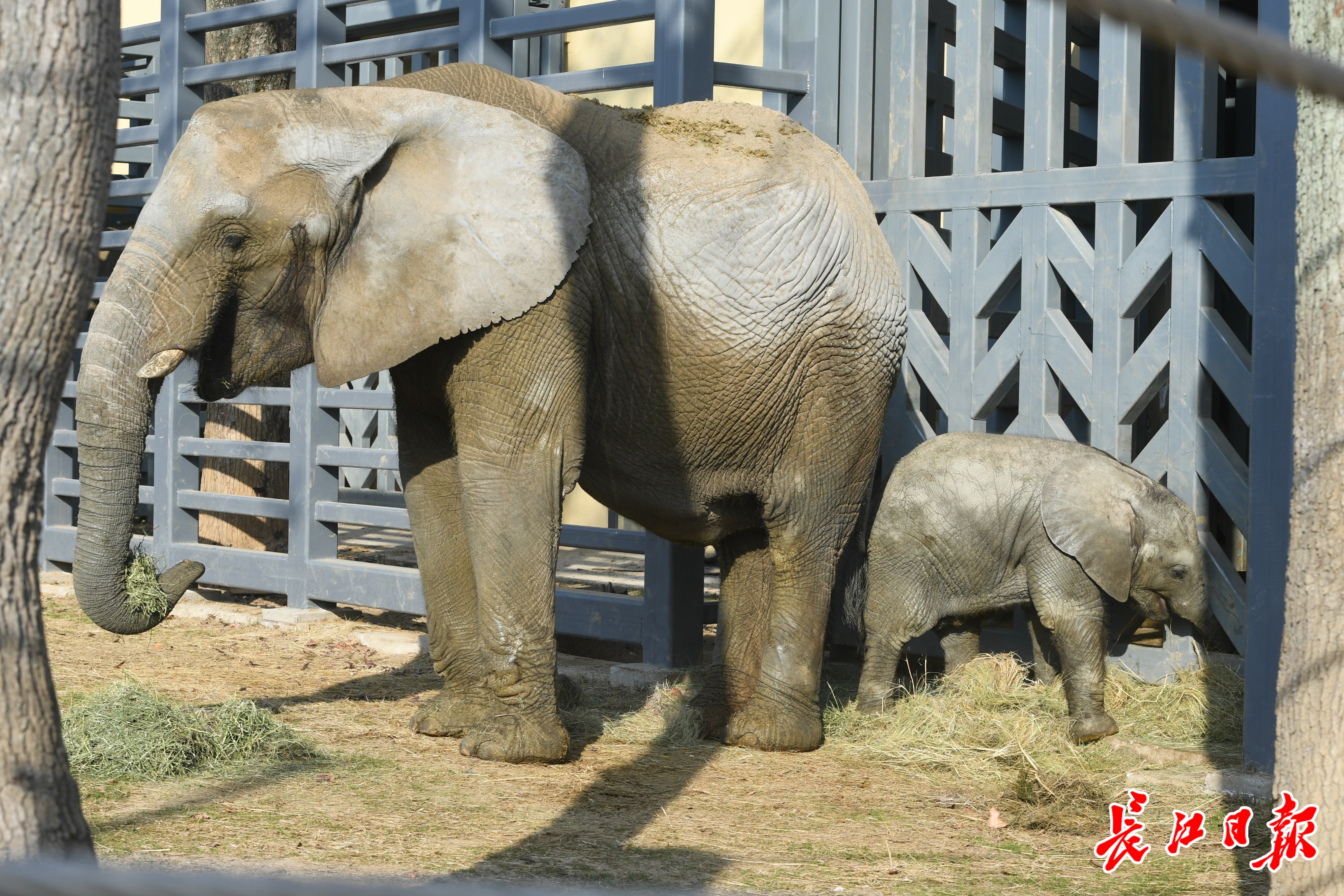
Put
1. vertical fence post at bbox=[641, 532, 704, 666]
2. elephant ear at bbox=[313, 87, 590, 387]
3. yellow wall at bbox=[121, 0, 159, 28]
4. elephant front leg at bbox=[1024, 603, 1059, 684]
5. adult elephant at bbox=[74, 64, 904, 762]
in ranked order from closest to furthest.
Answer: adult elephant at bbox=[74, 64, 904, 762] → elephant ear at bbox=[313, 87, 590, 387] → elephant front leg at bbox=[1024, 603, 1059, 684] → vertical fence post at bbox=[641, 532, 704, 666] → yellow wall at bbox=[121, 0, 159, 28]

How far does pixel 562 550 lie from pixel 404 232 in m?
6.61

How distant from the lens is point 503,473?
5316 millimetres

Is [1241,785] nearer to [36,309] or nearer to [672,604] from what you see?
[672,604]

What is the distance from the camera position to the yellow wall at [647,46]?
12328mm

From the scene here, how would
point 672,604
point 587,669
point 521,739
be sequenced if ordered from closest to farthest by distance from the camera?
point 521,739, point 672,604, point 587,669

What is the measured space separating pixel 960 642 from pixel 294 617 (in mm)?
4300

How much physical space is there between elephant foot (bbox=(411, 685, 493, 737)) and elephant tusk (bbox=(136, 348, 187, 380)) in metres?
1.96

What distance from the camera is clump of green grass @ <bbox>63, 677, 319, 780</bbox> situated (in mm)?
5078

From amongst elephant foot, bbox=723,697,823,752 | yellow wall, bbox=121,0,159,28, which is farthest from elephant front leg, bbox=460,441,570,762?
yellow wall, bbox=121,0,159,28

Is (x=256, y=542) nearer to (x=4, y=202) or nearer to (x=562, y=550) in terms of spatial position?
(x=562, y=550)

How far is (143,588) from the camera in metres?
4.77

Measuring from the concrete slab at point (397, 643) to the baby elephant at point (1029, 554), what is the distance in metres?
2.74

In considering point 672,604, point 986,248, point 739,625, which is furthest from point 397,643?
point 986,248

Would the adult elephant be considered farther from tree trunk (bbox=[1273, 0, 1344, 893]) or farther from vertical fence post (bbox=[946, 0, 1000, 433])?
tree trunk (bbox=[1273, 0, 1344, 893])
